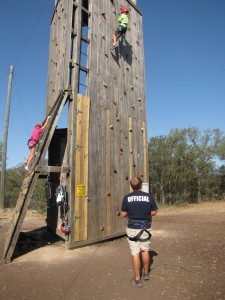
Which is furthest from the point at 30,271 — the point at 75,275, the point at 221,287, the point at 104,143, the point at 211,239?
the point at 211,239

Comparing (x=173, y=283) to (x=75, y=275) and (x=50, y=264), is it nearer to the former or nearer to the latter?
(x=75, y=275)

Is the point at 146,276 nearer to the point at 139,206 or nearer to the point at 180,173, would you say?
the point at 139,206

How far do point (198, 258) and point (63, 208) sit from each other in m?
3.55

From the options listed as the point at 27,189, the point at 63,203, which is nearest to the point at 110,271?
the point at 63,203

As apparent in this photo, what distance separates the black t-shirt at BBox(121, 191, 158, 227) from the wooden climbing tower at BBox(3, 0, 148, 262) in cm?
267

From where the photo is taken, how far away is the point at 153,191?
2739cm

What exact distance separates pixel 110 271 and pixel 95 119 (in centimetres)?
444

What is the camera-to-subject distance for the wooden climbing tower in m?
7.36

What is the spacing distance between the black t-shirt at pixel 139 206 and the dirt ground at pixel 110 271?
3.80 feet

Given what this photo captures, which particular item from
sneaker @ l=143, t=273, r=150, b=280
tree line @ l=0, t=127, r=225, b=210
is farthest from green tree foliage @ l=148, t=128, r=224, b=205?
sneaker @ l=143, t=273, r=150, b=280

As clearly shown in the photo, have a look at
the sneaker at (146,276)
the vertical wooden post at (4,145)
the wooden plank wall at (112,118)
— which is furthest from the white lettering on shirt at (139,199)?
the vertical wooden post at (4,145)

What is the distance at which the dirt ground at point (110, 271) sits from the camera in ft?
13.9

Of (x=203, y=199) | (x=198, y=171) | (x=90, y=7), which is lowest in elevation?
(x=203, y=199)

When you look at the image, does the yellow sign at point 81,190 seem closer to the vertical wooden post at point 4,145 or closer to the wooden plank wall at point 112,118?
the wooden plank wall at point 112,118
